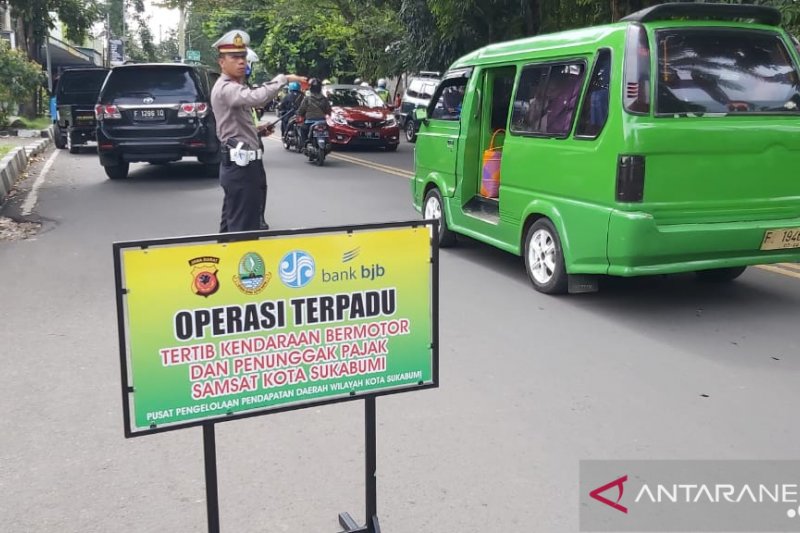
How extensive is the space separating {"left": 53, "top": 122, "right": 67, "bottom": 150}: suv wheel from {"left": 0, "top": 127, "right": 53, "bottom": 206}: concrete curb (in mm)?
320

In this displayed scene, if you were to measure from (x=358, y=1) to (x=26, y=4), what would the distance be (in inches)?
422

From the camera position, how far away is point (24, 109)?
99.7 ft

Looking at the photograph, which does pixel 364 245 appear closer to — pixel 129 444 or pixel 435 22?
pixel 129 444

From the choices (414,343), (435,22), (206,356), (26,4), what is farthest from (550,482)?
(435,22)

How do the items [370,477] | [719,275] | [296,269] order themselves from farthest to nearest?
[719,275] < [370,477] < [296,269]

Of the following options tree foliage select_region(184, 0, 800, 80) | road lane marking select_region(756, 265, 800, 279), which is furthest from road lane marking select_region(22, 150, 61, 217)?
road lane marking select_region(756, 265, 800, 279)

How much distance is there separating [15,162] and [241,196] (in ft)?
32.9

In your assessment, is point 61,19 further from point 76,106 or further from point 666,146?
point 666,146

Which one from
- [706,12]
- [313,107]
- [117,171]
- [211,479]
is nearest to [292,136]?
[313,107]

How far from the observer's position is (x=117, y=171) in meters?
14.5

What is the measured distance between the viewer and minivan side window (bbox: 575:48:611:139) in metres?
5.84

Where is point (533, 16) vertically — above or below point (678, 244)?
above

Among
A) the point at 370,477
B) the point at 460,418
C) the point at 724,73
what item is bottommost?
the point at 460,418

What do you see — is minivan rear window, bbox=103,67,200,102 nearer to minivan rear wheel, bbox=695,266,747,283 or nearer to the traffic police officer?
the traffic police officer
